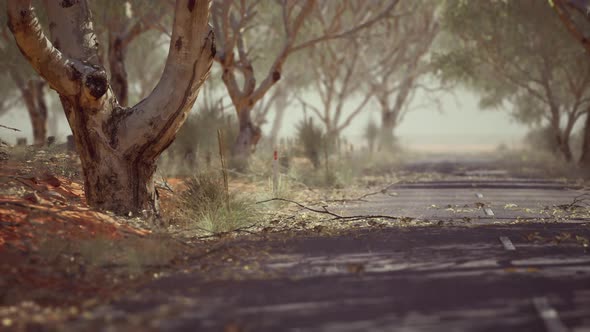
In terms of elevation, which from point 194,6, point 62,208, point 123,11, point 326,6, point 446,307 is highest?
point 326,6

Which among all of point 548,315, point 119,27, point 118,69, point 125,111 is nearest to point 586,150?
point 118,69

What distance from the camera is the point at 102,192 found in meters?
11.6

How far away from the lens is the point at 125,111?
11.7 m

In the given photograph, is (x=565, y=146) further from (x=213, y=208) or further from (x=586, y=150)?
(x=213, y=208)

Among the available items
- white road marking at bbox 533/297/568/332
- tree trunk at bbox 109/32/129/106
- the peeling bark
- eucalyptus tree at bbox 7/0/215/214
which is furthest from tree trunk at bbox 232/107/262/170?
white road marking at bbox 533/297/568/332

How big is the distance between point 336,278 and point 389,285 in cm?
65

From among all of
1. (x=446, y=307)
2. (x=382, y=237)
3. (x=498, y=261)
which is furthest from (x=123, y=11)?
(x=446, y=307)

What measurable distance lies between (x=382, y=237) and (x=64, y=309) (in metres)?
5.30

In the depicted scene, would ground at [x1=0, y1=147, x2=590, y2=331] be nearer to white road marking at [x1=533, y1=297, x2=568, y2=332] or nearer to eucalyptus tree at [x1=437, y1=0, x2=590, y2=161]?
white road marking at [x1=533, y1=297, x2=568, y2=332]

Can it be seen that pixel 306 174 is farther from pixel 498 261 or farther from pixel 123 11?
pixel 498 261

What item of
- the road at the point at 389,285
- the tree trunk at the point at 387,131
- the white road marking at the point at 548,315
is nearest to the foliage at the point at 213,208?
the road at the point at 389,285

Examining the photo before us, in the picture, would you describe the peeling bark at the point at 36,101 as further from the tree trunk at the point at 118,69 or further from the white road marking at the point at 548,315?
the white road marking at the point at 548,315

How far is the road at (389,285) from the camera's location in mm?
5825

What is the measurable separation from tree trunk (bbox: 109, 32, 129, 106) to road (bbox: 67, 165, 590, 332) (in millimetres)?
13812
